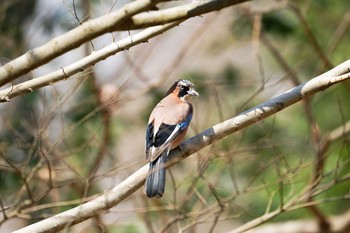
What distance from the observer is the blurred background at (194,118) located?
5438mm

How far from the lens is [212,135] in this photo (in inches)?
159

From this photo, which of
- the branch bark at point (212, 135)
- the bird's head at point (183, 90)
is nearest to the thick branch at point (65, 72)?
the branch bark at point (212, 135)

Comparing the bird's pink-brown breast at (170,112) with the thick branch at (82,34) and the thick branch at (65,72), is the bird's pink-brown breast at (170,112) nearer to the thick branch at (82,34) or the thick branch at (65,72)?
the thick branch at (65,72)

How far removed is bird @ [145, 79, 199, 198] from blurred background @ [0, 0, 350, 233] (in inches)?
7.3

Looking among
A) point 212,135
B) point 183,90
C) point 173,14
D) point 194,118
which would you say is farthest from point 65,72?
point 194,118

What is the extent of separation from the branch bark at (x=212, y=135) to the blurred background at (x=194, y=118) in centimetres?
85

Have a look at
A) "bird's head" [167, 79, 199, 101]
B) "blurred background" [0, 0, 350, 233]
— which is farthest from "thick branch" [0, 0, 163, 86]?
"bird's head" [167, 79, 199, 101]

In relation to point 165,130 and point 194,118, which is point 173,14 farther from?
point 194,118

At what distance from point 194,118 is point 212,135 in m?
3.33

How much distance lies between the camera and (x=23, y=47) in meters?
7.01

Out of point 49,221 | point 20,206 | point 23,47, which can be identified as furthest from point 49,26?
point 49,221

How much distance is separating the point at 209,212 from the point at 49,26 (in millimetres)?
3102

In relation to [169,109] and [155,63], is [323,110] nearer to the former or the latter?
[155,63]

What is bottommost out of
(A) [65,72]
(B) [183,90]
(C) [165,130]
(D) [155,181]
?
(D) [155,181]
